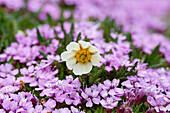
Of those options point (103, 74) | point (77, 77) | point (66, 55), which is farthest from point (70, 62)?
point (103, 74)

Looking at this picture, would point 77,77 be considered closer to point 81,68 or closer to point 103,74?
point 81,68

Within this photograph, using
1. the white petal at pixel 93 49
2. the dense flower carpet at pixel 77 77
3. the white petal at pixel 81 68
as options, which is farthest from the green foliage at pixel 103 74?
the white petal at pixel 93 49

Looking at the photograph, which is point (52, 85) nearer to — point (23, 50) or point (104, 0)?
point (23, 50)

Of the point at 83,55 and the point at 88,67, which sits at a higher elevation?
the point at 83,55

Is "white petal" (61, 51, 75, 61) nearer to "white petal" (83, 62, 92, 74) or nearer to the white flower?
the white flower

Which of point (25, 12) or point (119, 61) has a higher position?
point (25, 12)

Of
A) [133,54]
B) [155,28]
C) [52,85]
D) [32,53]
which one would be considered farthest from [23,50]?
[155,28]

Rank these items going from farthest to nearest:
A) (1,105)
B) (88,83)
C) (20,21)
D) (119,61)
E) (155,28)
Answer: (155,28), (20,21), (119,61), (88,83), (1,105)
